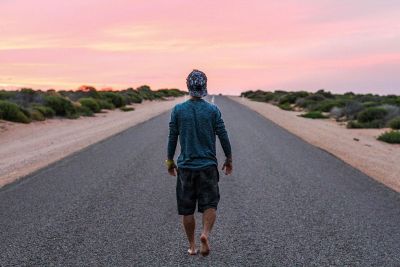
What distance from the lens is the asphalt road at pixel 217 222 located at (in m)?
5.80

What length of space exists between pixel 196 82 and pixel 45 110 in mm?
27274

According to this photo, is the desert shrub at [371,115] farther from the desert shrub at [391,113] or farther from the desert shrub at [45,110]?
the desert shrub at [45,110]

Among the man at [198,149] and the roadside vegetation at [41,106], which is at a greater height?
the man at [198,149]

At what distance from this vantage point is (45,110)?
31.3 metres

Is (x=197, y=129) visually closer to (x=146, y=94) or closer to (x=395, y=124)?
(x=395, y=124)

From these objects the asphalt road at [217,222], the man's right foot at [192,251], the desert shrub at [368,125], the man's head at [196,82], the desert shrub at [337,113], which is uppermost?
the man's head at [196,82]

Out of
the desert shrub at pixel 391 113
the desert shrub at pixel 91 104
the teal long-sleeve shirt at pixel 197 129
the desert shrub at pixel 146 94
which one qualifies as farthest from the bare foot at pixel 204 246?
the desert shrub at pixel 146 94

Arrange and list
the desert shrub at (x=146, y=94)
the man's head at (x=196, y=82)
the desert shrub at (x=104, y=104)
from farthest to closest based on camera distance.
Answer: the desert shrub at (x=146, y=94) → the desert shrub at (x=104, y=104) → the man's head at (x=196, y=82)

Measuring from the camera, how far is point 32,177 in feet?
36.3

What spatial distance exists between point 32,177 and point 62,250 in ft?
17.9

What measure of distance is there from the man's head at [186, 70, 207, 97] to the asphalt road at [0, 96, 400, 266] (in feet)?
5.89

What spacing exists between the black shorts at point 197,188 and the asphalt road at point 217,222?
566mm

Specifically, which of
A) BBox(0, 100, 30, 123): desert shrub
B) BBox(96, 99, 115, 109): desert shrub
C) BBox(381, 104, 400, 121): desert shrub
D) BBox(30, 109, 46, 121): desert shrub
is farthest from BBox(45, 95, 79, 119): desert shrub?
BBox(381, 104, 400, 121): desert shrub

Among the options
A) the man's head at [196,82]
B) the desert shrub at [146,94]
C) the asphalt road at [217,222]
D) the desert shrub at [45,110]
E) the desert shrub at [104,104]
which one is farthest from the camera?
the desert shrub at [146,94]
